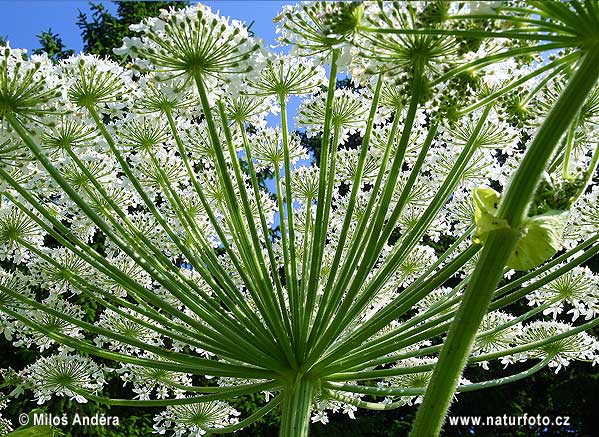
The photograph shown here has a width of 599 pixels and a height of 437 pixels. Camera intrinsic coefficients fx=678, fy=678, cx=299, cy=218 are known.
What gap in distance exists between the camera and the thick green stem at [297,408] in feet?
14.5

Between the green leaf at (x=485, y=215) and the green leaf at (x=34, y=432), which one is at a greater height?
the green leaf at (x=485, y=215)

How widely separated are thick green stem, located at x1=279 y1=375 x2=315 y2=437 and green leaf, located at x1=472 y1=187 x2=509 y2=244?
2.19 metres

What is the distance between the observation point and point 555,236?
265 centimetres

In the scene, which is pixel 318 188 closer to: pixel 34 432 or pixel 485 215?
pixel 485 215

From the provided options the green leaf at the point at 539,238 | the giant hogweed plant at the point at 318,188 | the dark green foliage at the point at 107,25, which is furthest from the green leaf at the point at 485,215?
the dark green foliage at the point at 107,25

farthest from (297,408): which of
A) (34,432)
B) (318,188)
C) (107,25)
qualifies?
(107,25)

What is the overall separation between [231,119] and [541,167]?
3.86 metres

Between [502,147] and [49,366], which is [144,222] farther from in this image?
[502,147]

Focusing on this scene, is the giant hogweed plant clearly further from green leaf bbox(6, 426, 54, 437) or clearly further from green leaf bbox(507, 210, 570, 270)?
green leaf bbox(6, 426, 54, 437)

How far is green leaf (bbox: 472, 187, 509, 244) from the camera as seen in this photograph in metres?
2.47

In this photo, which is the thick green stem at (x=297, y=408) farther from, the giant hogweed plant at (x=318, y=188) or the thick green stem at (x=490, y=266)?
the thick green stem at (x=490, y=266)

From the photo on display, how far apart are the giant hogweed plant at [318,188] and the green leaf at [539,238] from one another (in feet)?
0.04

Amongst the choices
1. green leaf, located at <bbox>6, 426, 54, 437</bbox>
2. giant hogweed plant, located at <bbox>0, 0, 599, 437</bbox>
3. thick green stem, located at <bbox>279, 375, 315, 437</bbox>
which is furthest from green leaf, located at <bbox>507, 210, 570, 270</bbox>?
thick green stem, located at <bbox>279, 375, 315, 437</bbox>

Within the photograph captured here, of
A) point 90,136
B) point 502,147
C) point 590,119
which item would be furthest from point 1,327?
point 590,119
